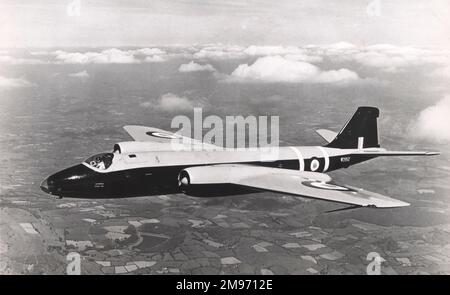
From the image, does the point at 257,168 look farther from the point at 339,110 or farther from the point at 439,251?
the point at 339,110

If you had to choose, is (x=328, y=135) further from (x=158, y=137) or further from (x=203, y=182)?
(x=203, y=182)

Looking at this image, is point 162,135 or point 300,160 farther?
point 162,135

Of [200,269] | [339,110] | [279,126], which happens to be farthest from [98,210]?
[339,110]

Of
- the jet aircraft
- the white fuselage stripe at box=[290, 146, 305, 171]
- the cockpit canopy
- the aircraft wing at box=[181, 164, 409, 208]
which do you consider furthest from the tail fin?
the cockpit canopy

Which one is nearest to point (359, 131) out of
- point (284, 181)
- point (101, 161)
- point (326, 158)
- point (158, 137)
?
point (326, 158)

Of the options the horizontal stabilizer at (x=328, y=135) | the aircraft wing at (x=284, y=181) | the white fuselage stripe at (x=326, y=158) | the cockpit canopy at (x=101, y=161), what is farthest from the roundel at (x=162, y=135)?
the horizontal stabilizer at (x=328, y=135)

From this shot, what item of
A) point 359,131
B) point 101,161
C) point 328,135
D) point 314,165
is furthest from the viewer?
point 328,135

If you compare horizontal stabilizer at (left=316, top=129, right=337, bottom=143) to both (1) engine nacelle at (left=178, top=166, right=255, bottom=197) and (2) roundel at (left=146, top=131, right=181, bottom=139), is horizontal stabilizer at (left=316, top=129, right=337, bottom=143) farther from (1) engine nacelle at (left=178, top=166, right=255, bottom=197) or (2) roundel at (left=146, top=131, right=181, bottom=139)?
(2) roundel at (left=146, top=131, right=181, bottom=139)
